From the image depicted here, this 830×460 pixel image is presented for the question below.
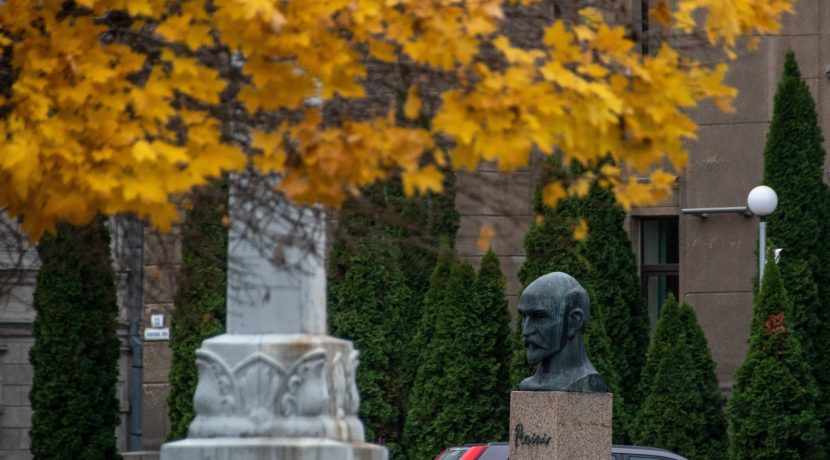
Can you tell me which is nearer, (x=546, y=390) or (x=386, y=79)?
(x=386, y=79)

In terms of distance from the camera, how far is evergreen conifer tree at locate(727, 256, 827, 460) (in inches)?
785

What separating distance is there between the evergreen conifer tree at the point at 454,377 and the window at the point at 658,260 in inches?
166

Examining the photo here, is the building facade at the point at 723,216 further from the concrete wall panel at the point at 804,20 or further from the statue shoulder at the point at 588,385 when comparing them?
the statue shoulder at the point at 588,385

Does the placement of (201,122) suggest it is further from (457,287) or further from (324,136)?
(457,287)

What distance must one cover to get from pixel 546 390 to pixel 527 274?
858 cm

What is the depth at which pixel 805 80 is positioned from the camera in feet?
79.7

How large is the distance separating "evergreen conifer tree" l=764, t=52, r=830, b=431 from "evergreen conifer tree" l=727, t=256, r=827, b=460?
170cm

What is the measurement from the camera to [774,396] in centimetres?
2002

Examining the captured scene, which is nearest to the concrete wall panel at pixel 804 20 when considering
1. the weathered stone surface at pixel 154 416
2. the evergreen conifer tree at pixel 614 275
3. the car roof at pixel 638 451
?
the evergreen conifer tree at pixel 614 275

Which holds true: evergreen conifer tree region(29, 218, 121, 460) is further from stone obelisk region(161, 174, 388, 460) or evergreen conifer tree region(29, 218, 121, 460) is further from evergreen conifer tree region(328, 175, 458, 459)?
stone obelisk region(161, 174, 388, 460)

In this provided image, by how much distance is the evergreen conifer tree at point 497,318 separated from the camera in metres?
22.7

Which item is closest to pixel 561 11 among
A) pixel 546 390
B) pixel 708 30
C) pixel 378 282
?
pixel 708 30

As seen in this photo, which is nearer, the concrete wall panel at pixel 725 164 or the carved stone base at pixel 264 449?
the carved stone base at pixel 264 449

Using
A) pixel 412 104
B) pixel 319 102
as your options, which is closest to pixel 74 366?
pixel 319 102
